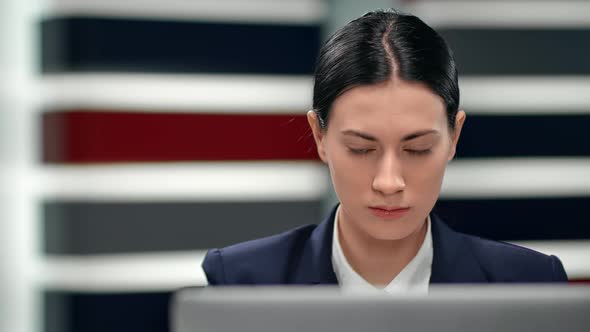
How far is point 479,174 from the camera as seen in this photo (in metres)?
2.29

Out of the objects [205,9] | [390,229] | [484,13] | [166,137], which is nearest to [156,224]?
[166,137]

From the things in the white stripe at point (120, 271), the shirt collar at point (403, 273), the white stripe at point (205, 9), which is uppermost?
the white stripe at point (205, 9)

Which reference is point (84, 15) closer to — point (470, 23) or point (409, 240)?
point (470, 23)

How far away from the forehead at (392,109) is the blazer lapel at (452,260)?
0.56 ft

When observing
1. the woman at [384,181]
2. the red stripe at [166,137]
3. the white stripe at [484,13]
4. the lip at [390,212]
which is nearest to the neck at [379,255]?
the woman at [384,181]

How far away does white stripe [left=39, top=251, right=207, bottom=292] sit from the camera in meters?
2.19

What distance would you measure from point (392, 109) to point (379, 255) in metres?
0.23

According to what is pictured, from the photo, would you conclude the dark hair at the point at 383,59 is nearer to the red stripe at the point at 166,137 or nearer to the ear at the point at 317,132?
the ear at the point at 317,132

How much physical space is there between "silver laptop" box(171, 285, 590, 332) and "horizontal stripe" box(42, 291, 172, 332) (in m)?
1.71

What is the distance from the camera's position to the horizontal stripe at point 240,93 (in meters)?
2.18

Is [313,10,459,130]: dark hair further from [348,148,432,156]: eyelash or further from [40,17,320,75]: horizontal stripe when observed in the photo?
[40,17,320,75]: horizontal stripe

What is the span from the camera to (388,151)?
882 millimetres

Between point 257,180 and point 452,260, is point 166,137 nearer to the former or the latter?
point 257,180

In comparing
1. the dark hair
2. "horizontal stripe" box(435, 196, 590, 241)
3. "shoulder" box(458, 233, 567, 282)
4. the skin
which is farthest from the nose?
"horizontal stripe" box(435, 196, 590, 241)
